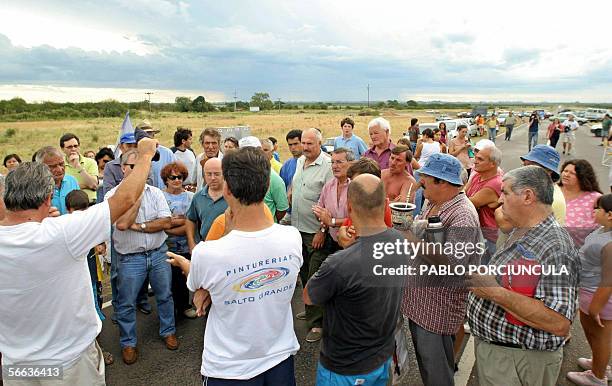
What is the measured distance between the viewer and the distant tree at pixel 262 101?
372 ft

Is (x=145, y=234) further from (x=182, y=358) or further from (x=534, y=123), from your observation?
(x=534, y=123)

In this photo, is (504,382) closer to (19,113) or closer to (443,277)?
(443,277)

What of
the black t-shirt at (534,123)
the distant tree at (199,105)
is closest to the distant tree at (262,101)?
the distant tree at (199,105)

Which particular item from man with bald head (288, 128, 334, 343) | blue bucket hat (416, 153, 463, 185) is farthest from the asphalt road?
blue bucket hat (416, 153, 463, 185)

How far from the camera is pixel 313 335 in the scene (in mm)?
4070

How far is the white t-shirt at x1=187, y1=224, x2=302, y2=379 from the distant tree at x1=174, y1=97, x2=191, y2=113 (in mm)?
92731

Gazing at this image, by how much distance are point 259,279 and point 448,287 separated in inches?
54.8

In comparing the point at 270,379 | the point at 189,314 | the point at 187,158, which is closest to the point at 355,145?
the point at 187,158

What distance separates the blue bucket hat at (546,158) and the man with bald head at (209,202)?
2907 millimetres

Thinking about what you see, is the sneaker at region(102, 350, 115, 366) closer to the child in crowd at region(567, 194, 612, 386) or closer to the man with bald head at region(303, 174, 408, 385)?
the man with bald head at region(303, 174, 408, 385)

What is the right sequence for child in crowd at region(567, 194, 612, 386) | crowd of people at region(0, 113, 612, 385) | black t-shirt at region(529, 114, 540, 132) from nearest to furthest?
crowd of people at region(0, 113, 612, 385), child in crowd at region(567, 194, 612, 386), black t-shirt at region(529, 114, 540, 132)

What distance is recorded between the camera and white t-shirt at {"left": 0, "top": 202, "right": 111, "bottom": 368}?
1.87m

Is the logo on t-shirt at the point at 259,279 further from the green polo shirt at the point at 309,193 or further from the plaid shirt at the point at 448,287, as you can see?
the green polo shirt at the point at 309,193

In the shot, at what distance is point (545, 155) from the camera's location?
10.8 ft
